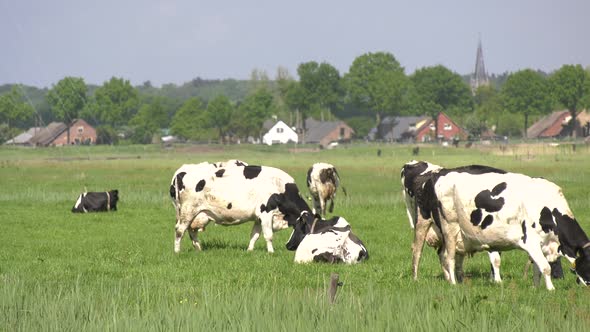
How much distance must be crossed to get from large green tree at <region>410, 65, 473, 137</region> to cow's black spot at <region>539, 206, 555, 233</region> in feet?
509

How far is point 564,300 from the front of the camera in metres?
13.1

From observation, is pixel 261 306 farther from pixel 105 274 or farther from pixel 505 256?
pixel 505 256

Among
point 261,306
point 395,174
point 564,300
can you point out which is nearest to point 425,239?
point 564,300

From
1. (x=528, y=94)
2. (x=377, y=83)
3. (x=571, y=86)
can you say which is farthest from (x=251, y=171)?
(x=377, y=83)

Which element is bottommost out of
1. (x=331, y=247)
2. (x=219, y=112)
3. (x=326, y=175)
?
(x=331, y=247)

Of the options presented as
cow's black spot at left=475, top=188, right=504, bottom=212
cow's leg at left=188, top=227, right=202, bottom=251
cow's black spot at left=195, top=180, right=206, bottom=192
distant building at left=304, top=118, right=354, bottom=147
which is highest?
cow's black spot at left=475, top=188, right=504, bottom=212

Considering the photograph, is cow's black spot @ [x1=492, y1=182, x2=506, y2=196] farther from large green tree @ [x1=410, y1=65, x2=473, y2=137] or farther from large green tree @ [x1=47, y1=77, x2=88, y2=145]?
large green tree @ [x1=47, y1=77, x2=88, y2=145]

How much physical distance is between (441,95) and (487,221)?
159 metres

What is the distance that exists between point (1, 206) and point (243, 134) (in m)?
139

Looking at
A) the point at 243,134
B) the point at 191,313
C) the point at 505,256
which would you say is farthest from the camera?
the point at 243,134

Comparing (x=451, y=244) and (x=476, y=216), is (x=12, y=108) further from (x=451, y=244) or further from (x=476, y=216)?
(x=476, y=216)

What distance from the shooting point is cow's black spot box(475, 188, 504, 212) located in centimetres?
1436

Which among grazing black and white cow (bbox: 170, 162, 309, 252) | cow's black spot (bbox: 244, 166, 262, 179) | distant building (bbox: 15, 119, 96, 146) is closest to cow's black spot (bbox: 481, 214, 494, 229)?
grazing black and white cow (bbox: 170, 162, 309, 252)

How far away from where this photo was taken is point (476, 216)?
14.5m
